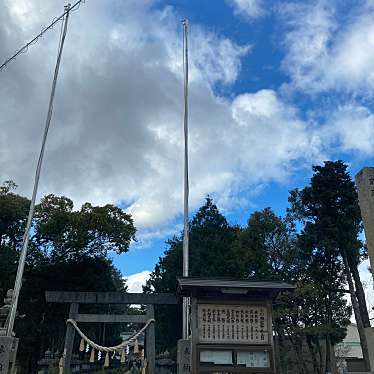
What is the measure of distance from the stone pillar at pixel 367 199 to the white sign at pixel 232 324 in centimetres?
410

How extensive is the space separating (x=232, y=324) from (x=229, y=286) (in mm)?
1074

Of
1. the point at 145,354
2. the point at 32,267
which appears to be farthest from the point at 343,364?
the point at 32,267

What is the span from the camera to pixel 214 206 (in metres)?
29.7

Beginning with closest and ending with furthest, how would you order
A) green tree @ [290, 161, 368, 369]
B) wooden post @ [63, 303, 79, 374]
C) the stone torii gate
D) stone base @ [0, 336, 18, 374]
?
stone base @ [0, 336, 18, 374] < the stone torii gate < wooden post @ [63, 303, 79, 374] < green tree @ [290, 161, 368, 369]

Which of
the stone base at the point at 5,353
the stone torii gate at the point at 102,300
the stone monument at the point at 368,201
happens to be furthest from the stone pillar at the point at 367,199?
the stone base at the point at 5,353

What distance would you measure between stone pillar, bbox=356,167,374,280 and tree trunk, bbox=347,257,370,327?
12897 millimetres

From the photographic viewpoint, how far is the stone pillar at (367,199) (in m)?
8.05

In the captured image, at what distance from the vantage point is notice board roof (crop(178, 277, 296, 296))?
10.4 m

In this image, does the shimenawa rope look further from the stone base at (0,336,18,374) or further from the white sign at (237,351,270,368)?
the white sign at (237,351,270,368)

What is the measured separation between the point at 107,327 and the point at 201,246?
661 inches

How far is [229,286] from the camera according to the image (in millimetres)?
10523

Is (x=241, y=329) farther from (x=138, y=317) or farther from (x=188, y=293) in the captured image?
(x=138, y=317)

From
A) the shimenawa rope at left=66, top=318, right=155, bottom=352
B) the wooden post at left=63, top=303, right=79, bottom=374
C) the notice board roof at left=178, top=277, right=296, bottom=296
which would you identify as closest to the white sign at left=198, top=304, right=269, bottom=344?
the notice board roof at left=178, top=277, right=296, bottom=296

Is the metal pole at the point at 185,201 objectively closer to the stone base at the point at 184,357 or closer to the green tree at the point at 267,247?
the stone base at the point at 184,357
